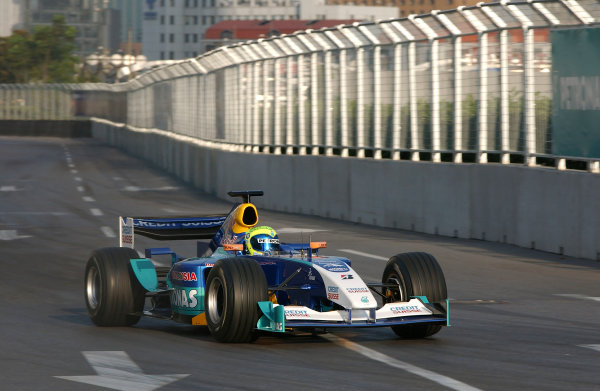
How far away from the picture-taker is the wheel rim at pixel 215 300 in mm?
9859

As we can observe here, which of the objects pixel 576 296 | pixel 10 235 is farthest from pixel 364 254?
pixel 10 235

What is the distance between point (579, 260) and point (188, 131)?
2813 centimetres

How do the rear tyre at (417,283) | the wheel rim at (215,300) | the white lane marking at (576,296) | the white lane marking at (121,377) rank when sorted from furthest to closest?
the white lane marking at (576,296) < the rear tyre at (417,283) < the wheel rim at (215,300) < the white lane marking at (121,377)

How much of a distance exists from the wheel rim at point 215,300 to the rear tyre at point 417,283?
136 cm

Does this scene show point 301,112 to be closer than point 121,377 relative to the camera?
No

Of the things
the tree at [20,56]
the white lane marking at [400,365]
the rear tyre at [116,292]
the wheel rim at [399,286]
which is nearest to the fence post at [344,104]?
the rear tyre at [116,292]

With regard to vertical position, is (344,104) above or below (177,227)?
above

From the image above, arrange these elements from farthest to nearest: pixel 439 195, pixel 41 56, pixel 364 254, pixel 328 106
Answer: pixel 41 56
pixel 328 106
pixel 439 195
pixel 364 254

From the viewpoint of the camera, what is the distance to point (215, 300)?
994cm

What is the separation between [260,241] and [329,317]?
5.22 ft

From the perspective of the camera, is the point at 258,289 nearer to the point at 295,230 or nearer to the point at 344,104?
the point at 295,230

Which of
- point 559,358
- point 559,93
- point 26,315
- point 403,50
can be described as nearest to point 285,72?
point 403,50

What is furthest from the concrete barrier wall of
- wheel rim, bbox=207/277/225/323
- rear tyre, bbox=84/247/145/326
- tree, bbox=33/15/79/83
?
tree, bbox=33/15/79/83

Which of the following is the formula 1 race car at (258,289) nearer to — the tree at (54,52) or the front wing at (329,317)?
the front wing at (329,317)
